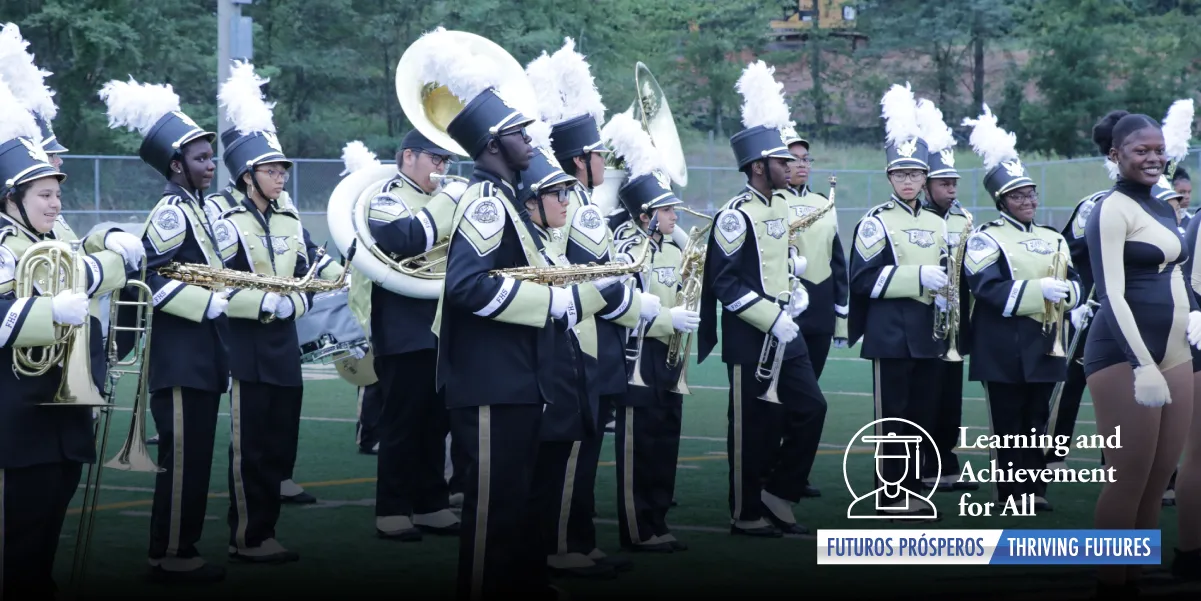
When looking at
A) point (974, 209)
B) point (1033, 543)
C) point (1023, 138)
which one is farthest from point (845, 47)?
point (1033, 543)

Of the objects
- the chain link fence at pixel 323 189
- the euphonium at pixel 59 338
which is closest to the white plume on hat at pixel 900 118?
the euphonium at pixel 59 338

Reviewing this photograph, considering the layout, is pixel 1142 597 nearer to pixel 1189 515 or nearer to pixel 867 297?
pixel 1189 515

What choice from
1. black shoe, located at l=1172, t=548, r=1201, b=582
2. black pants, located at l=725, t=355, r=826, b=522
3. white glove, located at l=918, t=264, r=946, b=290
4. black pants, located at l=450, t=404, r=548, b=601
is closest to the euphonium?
black pants, located at l=450, t=404, r=548, b=601

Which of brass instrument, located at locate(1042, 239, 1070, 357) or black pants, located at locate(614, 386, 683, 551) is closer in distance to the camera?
black pants, located at locate(614, 386, 683, 551)

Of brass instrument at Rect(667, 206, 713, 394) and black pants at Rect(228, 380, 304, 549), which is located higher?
brass instrument at Rect(667, 206, 713, 394)

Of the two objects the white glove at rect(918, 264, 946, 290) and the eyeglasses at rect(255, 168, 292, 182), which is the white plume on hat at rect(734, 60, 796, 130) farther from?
the eyeglasses at rect(255, 168, 292, 182)

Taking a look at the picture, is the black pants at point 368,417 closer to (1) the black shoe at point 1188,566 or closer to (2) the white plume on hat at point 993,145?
(2) the white plume on hat at point 993,145

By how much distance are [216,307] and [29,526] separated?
64.9 inches

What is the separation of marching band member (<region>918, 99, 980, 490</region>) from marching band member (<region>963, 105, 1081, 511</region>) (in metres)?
0.24

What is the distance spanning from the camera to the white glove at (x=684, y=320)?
315 inches

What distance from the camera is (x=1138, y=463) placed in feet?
22.0

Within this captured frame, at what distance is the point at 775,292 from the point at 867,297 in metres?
1.28

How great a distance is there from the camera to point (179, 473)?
7.57 m

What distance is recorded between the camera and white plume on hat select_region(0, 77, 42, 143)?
634cm
